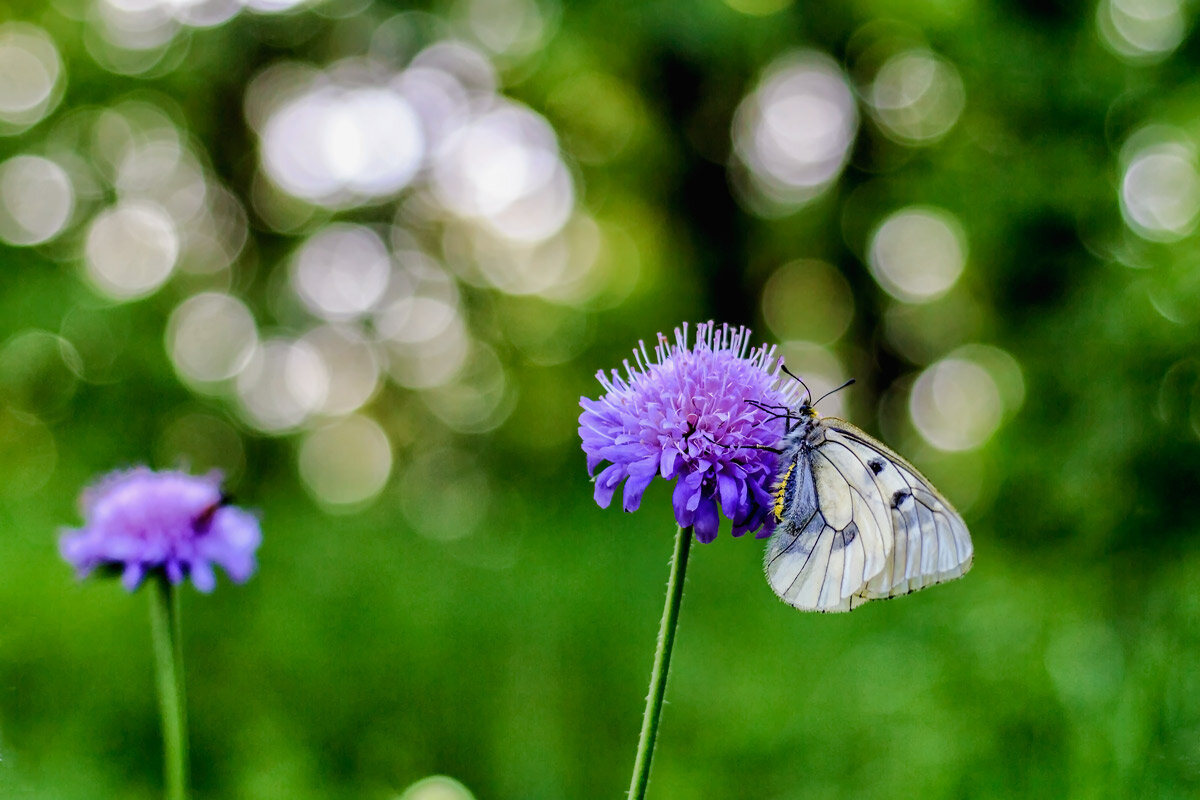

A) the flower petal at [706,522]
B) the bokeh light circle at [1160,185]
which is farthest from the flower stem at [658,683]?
the bokeh light circle at [1160,185]

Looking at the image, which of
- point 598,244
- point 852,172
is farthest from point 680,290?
point 852,172

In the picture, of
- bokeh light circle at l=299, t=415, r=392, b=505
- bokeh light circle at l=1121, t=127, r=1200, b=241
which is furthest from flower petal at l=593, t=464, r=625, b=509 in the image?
bokeh light circle at l=299, t=415, r=392, b=505

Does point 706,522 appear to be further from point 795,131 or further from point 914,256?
point 795,131

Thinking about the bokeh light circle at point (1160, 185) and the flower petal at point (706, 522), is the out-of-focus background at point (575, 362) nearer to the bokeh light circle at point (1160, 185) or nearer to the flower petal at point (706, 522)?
the bokeh light circle at point (1160, 185)

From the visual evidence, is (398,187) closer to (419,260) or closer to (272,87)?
(419,260)

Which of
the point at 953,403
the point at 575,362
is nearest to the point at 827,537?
the point at 953,403

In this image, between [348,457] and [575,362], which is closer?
[575,362]

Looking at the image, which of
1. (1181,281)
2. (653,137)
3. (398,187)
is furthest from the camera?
(398,187)
